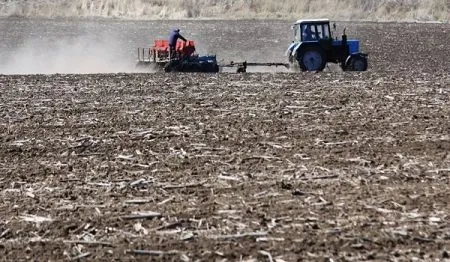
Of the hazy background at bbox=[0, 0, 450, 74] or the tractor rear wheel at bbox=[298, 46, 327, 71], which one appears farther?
the hazy background at bbox=[0, 0, 450, 74]

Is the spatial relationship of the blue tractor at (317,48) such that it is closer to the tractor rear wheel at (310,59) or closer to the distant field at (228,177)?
the tractor rear wheel at (310,59)

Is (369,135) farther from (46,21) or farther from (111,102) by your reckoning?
(46,21)

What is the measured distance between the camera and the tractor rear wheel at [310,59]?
26734 millimetres

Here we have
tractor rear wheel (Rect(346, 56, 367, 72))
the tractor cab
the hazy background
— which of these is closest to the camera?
tractor rear wheel (Rect(346, 56, 367, 72))

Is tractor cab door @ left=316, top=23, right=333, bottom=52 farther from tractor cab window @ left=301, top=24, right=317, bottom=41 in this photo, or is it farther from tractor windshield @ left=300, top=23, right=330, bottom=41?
tractor cab window @ left=301, top=24, right=317, bottom=41

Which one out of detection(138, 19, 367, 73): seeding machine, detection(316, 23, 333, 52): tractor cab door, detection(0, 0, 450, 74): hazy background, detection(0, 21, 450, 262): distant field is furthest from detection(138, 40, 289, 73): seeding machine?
detection(0, 21, 450, 262): distant field

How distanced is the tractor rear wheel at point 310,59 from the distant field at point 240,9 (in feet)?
108

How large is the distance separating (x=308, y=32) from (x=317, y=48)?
0.61m

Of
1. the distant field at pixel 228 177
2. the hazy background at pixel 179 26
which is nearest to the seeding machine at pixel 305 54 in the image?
the hazy background at pixel 179 26

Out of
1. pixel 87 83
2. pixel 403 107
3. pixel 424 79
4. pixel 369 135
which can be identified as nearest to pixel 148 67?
pixel 87 83

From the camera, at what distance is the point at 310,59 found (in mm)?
26797

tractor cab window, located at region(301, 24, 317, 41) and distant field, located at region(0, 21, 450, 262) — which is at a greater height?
tractor cab window, located at region(301, 24, 317, 41)

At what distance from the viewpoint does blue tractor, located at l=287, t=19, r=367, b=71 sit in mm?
26734

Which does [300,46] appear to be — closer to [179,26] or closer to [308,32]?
[308,32]
